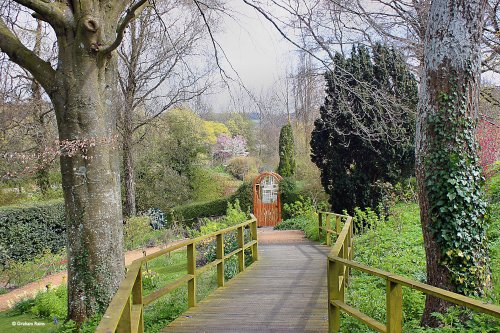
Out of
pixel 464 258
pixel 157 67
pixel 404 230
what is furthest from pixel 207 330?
pixel 157 67

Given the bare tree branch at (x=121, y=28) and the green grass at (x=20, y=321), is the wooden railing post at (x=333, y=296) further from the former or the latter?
the green grass at (x=20, y=321)

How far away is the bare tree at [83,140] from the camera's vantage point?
569cm

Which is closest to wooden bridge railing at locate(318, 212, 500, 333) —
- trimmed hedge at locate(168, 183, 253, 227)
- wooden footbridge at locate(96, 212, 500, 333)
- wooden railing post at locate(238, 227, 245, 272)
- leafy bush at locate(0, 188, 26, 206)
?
wooden footbridge at locate(96, 212, 500, 333)

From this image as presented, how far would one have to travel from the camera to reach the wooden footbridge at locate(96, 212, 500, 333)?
3357mm

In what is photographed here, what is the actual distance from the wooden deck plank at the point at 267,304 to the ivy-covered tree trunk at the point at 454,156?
1.59 m

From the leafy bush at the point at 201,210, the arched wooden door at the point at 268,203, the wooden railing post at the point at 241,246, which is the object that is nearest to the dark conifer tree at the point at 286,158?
the arched wooden door at the point at 268,203

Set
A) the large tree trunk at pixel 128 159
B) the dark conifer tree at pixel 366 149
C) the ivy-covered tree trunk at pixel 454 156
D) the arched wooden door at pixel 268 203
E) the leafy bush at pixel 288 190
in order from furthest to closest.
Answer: the arched wooden door at pixel 268 203, the leafy bush at pixel 288 190, the large tree trunk at pixel 128 159, the dark conifer tree at pixel 366 149, the ivy-covered tree trunk at pixel 454 156

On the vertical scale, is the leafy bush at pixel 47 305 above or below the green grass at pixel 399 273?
below

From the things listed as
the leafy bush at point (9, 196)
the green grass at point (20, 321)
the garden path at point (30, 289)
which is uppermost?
the leafy bush at point (9, 196)

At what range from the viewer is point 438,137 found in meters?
4.78

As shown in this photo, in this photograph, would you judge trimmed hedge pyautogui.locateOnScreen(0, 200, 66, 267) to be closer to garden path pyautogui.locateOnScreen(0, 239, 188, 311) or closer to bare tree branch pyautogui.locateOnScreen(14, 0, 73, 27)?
garden path pyautogui.locateOnScreen(0, 239, 188, 311)

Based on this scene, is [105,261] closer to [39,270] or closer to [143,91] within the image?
[39,270]

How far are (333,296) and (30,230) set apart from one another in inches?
549

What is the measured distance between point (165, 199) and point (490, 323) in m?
23.4
